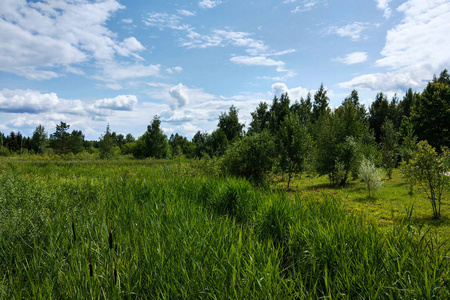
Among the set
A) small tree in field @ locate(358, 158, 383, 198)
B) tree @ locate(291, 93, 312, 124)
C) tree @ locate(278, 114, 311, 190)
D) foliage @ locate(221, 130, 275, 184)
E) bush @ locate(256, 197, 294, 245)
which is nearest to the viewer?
bush @ locate(256, 197, 294, 245)

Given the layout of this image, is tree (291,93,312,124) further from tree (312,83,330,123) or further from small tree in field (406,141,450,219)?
small tree in field (406,141,450,219)

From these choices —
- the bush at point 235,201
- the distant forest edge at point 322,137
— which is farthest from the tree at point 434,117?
the bush at point 235,201

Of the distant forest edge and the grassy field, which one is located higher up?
the distant forest edge

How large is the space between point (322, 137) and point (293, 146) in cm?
725

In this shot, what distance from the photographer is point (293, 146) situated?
1628 cm

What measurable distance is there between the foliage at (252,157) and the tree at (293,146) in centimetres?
134

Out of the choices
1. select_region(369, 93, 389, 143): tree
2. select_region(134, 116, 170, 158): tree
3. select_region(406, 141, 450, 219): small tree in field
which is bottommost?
select_region(406, 141, 450, 219): small tree in field

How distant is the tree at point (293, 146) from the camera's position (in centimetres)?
1631

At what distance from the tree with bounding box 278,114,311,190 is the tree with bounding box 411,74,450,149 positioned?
24.3m

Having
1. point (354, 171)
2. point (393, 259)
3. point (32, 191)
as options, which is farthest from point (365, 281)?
point (354, 171)

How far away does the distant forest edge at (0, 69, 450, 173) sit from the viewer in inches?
643

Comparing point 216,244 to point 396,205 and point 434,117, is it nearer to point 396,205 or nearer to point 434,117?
point 396,205

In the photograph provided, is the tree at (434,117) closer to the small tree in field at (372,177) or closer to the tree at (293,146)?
the small tree in field at (372,177)

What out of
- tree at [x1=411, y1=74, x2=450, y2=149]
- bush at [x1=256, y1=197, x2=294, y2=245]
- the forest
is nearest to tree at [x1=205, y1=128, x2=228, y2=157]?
tree at [x1=411, y1=74, x2=450, y2=149]
